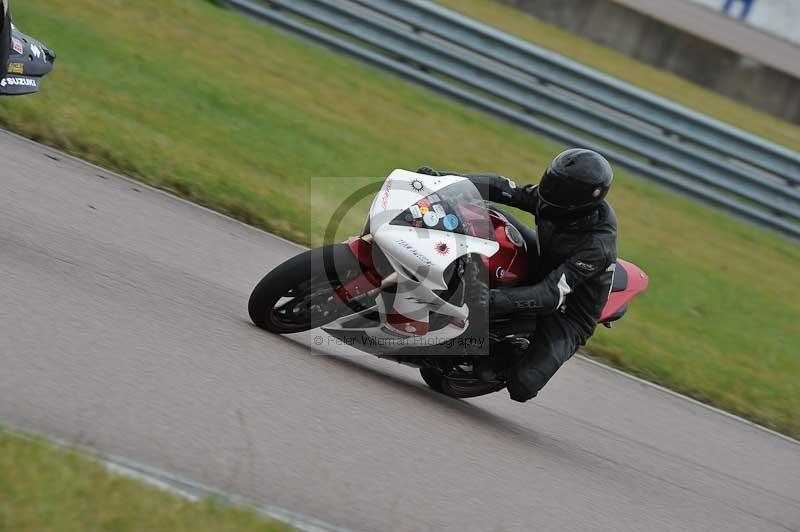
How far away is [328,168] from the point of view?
1031 centimetres

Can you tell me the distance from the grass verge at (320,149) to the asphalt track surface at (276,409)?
2.05ft

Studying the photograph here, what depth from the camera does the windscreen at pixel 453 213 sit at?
5.39m

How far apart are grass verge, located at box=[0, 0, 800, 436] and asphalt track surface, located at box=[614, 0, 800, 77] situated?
10724mm

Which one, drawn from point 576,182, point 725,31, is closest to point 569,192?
point 576,182

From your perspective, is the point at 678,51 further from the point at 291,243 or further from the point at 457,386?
the point at 457,386

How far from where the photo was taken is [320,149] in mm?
10797

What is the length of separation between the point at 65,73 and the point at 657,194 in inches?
306

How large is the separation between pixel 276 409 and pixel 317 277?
923mm

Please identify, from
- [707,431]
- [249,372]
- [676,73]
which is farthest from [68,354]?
[676,73]

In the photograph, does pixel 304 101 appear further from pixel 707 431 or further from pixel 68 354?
pixel 68 354

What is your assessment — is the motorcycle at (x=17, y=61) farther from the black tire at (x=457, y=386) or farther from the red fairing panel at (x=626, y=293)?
the red fairing panel at (x=626, y=293)

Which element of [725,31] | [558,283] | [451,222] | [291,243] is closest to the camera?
[451,222]

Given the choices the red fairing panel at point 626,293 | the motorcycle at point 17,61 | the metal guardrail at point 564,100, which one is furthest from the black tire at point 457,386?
the metal guardrail at point 564,100

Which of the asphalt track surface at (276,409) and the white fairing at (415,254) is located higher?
the white fairing at (415,254)
